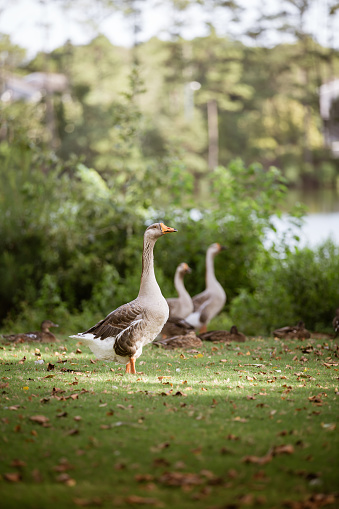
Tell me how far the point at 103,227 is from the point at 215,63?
41.8 meters

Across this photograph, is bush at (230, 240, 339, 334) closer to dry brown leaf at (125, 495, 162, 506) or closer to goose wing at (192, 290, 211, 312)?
goose wing at (192, 290, 211, 312)

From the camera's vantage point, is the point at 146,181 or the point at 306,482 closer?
the point at 306,482

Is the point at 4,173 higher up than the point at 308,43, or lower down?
lower down

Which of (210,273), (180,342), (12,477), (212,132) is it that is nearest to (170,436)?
(12,477)

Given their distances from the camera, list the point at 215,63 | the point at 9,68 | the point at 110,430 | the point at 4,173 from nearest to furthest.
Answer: the point at 110,430, the point at 4,173, the point at 9,68, the point at 215,63

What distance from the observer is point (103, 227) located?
55.2 feet

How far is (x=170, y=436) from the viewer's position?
5355 millimetres

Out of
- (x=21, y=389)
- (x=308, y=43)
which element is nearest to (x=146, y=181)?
(x=21, y=389)

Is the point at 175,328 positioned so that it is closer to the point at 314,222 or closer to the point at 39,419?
the point at 39,419

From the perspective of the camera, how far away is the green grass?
432 centimetres

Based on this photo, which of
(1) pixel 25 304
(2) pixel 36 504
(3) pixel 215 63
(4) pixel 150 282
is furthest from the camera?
(3) pixel 215 63

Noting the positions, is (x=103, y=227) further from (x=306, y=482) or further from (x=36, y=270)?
(x=306, y=482)

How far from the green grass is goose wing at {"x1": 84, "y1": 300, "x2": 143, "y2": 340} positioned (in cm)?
60

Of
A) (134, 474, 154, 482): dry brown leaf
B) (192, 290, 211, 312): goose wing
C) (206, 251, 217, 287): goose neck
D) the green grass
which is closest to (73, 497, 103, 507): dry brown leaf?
the green grass
